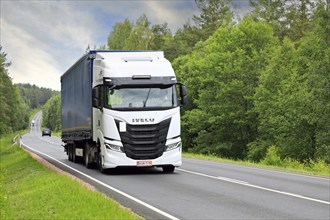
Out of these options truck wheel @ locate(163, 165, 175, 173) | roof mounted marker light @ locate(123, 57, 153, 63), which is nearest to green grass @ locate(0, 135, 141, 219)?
truck wheel @ locate(163, 165, 175, 173)

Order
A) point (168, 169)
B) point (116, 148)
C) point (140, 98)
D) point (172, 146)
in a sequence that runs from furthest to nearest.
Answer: point (168, 169) < point (172, 146) < point (140, 98) < point (116, 148)

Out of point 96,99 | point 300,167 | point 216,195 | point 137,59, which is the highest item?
point 137,59

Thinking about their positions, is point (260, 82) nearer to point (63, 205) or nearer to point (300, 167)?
point (300, 167)

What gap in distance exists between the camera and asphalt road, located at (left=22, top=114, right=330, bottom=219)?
9367 mm

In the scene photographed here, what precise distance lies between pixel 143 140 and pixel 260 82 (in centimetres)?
2831

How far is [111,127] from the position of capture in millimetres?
16406

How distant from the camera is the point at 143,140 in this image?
16531mm

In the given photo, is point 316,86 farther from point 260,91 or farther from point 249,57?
point 249,57

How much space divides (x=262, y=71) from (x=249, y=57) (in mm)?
2262

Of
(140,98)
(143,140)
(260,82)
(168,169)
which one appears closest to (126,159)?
(143,140)

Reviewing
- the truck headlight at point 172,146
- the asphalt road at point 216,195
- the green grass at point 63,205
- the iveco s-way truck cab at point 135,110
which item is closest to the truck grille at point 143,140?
the iveco s-way truck cab at point 135,110

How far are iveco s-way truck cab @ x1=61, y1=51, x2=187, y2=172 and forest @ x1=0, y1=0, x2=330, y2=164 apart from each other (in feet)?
37.0

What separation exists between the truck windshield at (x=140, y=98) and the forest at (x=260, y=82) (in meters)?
11.3

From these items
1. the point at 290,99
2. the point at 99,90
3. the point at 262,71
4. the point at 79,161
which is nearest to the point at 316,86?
the point at 290,99
